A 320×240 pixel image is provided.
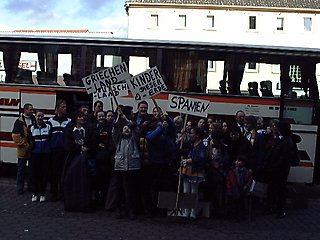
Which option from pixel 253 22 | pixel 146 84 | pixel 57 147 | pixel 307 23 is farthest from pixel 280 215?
pixel 307 23

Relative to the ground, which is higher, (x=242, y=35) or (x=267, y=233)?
(x=242, y=35)

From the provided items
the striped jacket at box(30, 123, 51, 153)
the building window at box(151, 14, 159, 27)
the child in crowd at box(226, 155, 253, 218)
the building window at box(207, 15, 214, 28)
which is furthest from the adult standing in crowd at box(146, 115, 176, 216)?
the building window at box(207, 15, 214, 28)

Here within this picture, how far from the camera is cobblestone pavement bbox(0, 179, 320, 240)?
25.6 ft

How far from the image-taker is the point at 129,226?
8367 millimetres

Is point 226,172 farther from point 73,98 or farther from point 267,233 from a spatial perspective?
point 73,98

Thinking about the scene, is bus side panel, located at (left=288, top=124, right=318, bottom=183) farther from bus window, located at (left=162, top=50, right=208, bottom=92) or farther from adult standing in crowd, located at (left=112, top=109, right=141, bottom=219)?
adult standing in crowd, located at (left=112, top=109, right=141, bottom=219)

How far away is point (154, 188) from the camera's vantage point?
9148 mm

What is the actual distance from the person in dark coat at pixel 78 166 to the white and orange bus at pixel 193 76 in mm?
2087

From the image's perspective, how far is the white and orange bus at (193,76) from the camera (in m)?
11.3

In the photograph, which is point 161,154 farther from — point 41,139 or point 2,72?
point 2,72

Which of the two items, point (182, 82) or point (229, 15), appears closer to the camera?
point (182, 82)

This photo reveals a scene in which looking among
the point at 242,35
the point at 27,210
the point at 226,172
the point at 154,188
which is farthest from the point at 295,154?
the point at 242,35

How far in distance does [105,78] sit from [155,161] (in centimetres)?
196

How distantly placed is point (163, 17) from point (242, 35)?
26.3 ft
